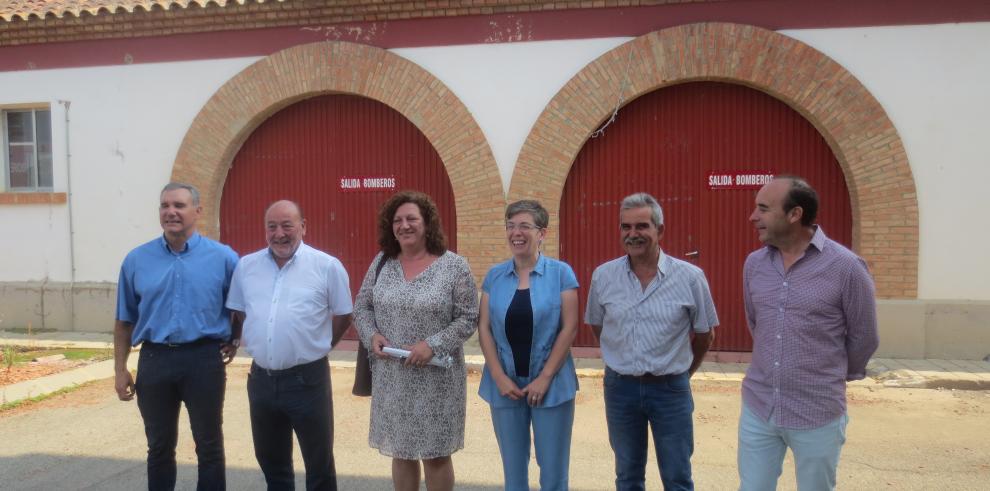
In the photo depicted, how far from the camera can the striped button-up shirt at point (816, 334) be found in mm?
3059

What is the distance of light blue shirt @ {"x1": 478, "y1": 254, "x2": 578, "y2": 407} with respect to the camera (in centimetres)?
362

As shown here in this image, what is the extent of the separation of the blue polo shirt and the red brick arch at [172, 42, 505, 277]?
4.77 meters

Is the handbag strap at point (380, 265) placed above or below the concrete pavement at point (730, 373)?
above

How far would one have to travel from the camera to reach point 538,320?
11.9 ft

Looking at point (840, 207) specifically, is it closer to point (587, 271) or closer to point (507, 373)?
point (587, 271)

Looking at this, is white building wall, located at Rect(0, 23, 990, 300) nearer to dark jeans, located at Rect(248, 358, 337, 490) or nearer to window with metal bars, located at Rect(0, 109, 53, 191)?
window with metal bars, located at Rect(0, 109, 53, 191)

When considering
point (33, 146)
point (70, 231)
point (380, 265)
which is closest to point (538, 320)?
point (380, 265)

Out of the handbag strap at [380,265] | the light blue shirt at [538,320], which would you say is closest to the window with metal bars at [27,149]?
the handbag strap at [380,265]

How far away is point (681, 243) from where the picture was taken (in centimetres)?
871

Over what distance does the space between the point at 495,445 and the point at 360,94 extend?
201 inches

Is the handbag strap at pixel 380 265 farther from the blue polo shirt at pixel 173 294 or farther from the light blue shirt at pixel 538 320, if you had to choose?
the blue polo shirt at pixel 173 294

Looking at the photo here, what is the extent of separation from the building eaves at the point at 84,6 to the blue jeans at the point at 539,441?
717 cm

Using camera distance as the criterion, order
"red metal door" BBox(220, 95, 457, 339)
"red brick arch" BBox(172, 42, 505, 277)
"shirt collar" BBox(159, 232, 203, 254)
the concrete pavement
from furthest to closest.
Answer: "red metal door" BBox(220, 95, 457, 339) < "red brick arch" BBox(172, 42, 505, 277) < the concrete pavement < "shirt collar" BBox(159, 232, 203, 254)

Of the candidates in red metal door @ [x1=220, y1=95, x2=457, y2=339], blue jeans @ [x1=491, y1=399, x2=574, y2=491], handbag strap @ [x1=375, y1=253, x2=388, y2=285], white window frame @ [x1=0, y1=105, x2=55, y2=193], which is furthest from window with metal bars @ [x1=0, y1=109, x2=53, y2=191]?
blue jeans @ [x1=491, y1=399, x2=574, y2=491]
